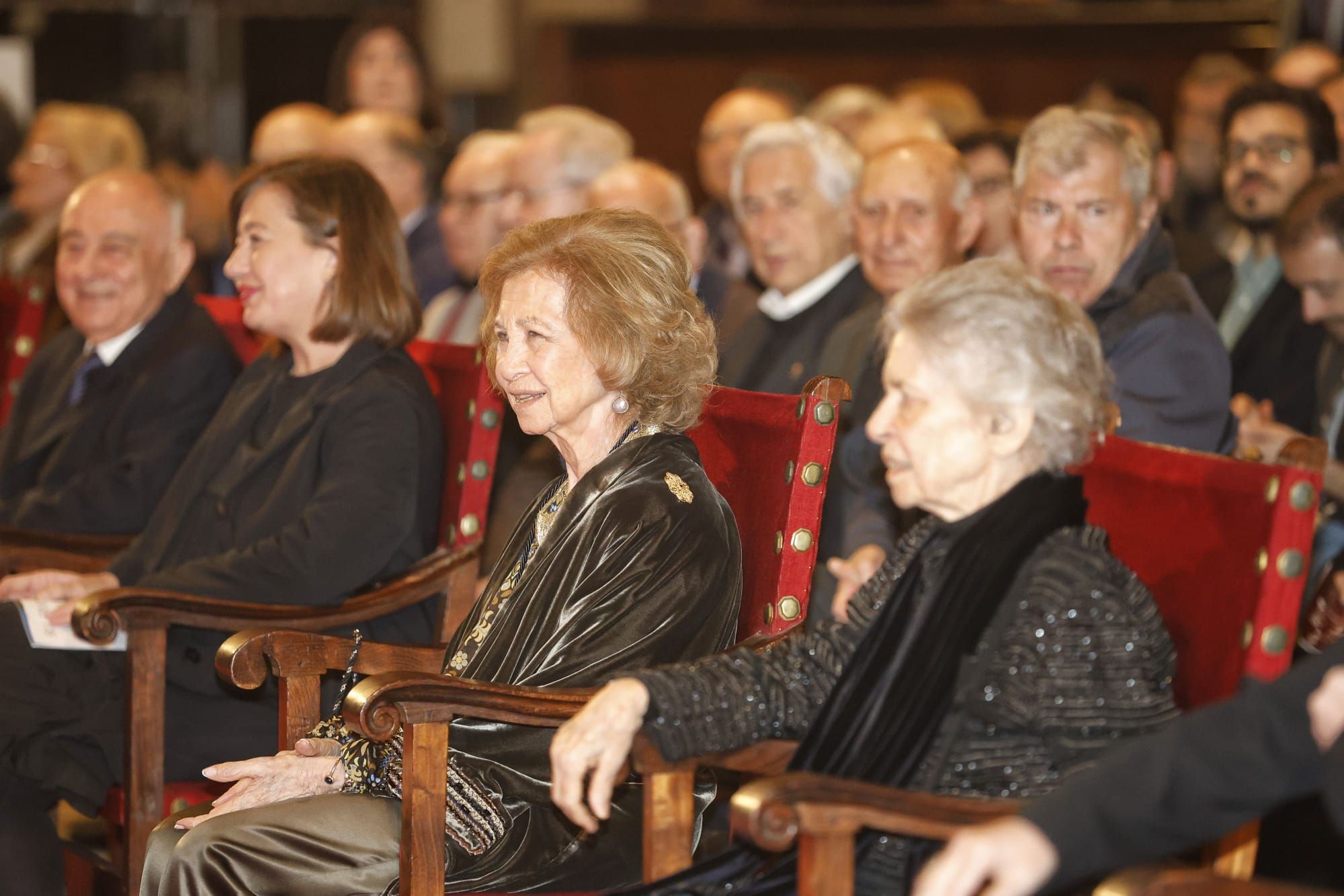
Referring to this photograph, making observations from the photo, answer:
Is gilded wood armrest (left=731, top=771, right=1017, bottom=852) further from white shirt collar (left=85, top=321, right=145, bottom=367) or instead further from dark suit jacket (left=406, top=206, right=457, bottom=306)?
dark suit jacket (left=406, top=206, right=457, bottom=306)

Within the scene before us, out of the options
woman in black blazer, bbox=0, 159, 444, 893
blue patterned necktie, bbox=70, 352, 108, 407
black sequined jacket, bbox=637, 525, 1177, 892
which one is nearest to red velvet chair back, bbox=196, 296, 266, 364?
blue patterned necktie, bbox=70, 352, 108, 407

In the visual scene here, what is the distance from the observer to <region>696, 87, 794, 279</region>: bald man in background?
6.07 meters

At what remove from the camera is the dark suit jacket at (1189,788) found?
1544mm

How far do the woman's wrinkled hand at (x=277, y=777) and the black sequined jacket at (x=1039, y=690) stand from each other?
676mm

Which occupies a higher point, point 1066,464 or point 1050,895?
point 1066,464

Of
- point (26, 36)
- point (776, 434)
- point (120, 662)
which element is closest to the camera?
point (776, 434)

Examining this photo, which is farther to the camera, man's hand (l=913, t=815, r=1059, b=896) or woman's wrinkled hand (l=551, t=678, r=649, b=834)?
woman's wrinkled hand (l=551, t=678, r=649, b=834)

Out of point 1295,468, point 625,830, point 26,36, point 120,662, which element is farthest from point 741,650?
point 26,36

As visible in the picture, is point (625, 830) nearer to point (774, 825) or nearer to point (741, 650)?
point (741, 650)

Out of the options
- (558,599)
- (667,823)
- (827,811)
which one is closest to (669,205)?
(558,599)

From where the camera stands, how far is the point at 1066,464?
192 cm

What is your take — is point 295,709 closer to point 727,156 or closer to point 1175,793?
point 1175,793

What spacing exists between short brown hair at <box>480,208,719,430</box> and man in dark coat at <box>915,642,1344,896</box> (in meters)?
0.99

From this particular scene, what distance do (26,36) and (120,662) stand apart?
7359mm
